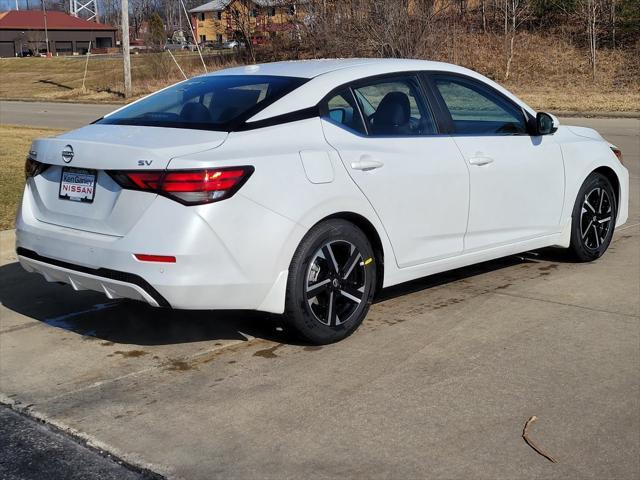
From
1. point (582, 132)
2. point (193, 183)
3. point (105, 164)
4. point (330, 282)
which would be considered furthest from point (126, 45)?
point (193, 183)

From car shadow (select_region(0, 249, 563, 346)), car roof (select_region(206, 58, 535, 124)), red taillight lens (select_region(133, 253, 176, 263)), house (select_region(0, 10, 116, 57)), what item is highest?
house (select_region(0, 10, 116, 57))

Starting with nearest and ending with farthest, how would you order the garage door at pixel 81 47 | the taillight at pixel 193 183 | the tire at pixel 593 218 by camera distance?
the taillight at pixel 193 183
the tire at pixel 593 218
the garage door at pixel 81 47

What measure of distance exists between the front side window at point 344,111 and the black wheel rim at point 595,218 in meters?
2.46

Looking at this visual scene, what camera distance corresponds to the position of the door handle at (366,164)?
5.05m

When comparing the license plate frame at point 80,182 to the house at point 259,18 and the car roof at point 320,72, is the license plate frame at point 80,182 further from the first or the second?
the house at point 259,18

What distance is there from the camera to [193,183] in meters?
4.39

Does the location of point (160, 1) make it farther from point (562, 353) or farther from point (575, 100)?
point (562, 353)

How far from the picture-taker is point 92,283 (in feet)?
15.4

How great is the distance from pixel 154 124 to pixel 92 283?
1.05 m

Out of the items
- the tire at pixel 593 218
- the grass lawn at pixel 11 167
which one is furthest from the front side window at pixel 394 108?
the grass lawn at pixel 11 167

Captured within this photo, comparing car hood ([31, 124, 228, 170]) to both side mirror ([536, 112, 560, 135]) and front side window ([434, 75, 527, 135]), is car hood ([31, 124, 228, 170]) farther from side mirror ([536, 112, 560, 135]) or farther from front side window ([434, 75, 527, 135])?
side mirror ([536, 112, 560, 135])

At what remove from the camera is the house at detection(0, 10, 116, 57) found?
103 meters

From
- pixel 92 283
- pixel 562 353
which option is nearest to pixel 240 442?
pixel 92 283

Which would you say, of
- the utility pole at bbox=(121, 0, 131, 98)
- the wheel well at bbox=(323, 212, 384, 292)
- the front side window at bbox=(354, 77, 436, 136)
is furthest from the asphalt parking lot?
the utility pole at bbox=(121, 0, 131, 98)
